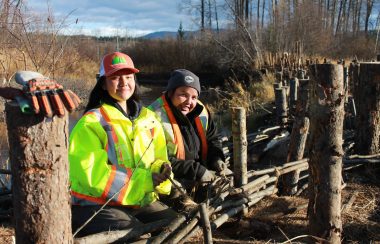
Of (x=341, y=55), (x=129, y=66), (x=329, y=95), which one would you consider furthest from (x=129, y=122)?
(x=341, y=55)

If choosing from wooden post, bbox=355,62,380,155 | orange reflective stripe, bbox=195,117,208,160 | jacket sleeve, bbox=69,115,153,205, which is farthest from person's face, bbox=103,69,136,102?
wooden post, bbox=355,62,380,155

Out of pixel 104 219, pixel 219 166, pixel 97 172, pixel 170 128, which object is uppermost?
pixel 170 128

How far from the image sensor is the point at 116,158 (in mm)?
2939

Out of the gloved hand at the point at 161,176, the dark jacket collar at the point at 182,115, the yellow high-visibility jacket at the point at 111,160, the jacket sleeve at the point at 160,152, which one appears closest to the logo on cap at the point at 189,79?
the dark jacket collar at the point at 182,115

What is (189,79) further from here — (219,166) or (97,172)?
(97,172)

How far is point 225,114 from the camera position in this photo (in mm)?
13211

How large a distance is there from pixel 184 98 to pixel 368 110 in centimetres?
268

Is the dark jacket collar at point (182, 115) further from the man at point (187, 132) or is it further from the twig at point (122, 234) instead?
the twig at point (122, 234)

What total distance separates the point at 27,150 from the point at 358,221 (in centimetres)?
295

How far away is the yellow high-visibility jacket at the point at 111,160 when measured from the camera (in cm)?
273

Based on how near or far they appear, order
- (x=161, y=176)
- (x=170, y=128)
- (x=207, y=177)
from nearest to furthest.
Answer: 1. (x=161, y=176)
2. (x=207, y=177)
3. (x=170, y=128)

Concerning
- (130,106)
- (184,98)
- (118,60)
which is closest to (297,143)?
(184,98)

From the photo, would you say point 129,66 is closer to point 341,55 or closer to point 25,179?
point 25,179

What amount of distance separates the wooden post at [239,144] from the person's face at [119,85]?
1048mm
